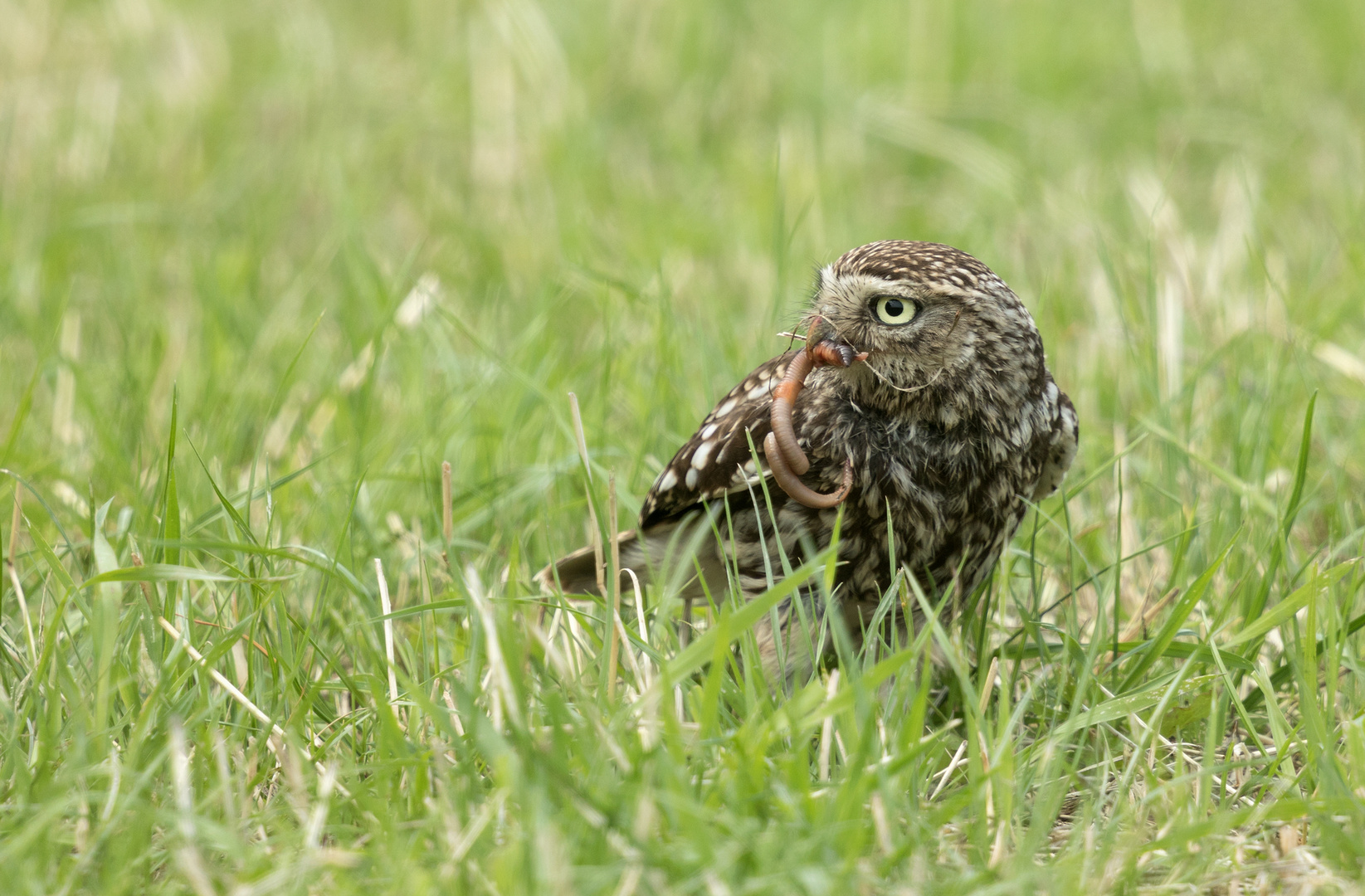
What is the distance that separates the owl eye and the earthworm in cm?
9

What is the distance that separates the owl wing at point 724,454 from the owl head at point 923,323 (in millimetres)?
224

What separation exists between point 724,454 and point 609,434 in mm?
1005

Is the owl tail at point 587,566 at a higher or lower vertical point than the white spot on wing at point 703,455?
lower

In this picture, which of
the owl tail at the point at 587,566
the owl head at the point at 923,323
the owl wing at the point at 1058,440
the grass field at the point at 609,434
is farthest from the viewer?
the owl tail at the point at 587,566

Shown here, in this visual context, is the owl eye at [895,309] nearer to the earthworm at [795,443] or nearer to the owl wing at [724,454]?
the earthworm at [795,443]

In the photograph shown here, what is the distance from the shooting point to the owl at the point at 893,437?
9.56 ft

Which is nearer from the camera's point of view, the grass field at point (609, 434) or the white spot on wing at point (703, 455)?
the grass field at point (609, 434)

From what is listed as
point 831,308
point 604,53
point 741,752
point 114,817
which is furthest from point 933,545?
point 604,53

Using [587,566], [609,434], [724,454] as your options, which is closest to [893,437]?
[724,454]

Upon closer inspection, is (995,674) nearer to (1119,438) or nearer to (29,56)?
(1119,438)

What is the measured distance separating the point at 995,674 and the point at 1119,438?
1.15 metres

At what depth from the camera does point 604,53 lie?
7621 millimetres

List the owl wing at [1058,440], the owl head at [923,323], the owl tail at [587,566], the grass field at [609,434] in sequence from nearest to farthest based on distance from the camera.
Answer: the grass field at [609,434]
the owl head at [923,323]
the owl wing at [1058,440]
the owl tail at [587,566]

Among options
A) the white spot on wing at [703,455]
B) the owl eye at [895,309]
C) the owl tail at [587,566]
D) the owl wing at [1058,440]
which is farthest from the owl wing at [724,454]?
the owl wing at [1058,440]
